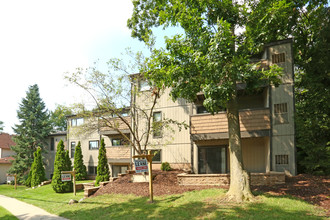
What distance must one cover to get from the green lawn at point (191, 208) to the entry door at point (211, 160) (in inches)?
200

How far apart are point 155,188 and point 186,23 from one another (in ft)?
28.7

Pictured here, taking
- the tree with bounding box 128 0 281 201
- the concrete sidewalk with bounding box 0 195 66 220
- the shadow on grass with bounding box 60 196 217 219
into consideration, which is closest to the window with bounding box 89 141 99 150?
the concrete sidewalk with bounding box 0 195 66 220

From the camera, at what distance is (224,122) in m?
15.9

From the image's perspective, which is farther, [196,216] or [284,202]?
A: [284,202]

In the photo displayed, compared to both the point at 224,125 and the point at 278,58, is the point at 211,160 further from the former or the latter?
the point at 278,58

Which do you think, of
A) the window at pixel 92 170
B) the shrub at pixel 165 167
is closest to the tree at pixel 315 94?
Answer: the shrub at pixel 165 167

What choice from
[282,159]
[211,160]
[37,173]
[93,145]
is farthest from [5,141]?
[282,159]

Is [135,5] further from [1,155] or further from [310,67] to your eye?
[1,155]

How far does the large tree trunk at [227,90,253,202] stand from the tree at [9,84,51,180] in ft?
94.9

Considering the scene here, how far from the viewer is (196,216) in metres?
8.96

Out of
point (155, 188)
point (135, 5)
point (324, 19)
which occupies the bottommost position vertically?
point (155, 188)

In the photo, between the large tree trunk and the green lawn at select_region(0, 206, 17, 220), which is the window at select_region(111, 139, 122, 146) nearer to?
the green lawn at select_region(0, 206, 17, 220)

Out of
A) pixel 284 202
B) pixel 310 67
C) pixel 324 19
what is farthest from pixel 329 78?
pixel 284 202

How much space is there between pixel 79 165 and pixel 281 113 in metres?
19.9
